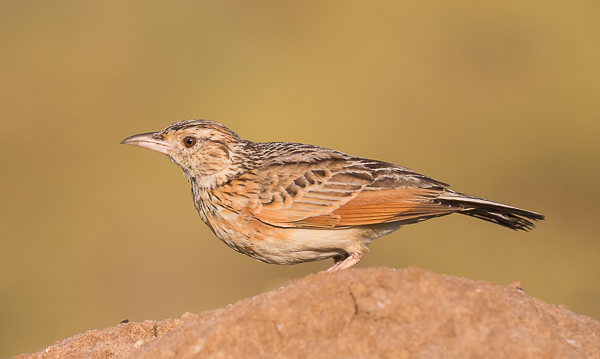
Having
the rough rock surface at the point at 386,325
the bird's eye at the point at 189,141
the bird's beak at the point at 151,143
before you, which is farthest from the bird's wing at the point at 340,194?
the rough rock surface at the point at 386,325

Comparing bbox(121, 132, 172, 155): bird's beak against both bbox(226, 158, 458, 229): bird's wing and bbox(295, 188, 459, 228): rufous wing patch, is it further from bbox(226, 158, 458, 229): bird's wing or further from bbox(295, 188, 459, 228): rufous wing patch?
bbox(295, 188, 459, 228): rufous wing patch

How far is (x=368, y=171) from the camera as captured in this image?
22.7 ft

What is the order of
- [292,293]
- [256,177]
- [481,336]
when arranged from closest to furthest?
[481,336] < [292,293] < [256,177]

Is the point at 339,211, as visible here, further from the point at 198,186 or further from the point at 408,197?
the point at 198,186

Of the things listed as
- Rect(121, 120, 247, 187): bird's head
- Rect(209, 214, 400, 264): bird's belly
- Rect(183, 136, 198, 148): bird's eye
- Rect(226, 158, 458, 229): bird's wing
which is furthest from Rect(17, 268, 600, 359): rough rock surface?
Rect(183, 136, 198, 148): bird's eye

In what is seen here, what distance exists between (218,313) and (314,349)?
132cm

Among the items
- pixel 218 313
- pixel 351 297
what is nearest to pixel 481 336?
pixel 351 297

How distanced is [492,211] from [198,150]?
3.36m

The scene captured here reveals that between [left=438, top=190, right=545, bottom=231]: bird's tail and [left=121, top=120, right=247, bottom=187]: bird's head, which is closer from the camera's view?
[left=438, top=190, right=545, bottom=231]: bird's tail

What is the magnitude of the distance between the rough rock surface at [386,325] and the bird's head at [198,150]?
2.41 meters

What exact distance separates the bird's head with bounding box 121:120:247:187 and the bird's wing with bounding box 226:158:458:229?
0.28 metres

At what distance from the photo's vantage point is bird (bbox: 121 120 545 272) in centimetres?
641

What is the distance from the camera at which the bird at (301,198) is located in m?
6.41

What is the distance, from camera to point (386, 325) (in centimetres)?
423
